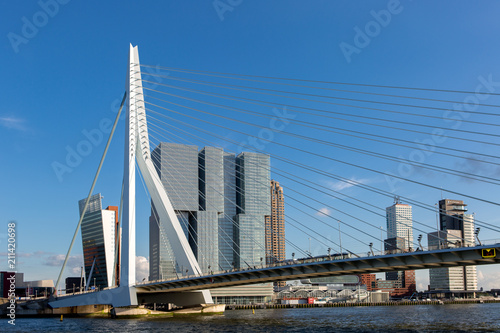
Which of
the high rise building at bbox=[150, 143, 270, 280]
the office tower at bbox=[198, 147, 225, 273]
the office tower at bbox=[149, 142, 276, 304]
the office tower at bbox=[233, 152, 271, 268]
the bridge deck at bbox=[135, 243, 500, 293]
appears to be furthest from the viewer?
the office tower at bbox=[233, 152, 271, 268]

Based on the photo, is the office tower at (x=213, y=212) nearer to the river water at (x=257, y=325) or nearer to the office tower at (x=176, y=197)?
the office tower at (x=176, y=197)

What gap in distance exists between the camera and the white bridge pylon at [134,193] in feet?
181

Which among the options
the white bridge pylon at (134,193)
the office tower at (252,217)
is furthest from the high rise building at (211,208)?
the white bridge pylon at (134,193)

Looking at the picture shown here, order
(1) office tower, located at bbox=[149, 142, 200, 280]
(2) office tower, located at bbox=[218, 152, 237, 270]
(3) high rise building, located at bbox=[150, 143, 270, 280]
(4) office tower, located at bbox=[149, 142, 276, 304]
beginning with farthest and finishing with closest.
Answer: (2) office tower, located at bbox=[218, 152, 237, 270] < (3) high rise building, located at bbox=[150, 143, 270, 280] < (4) office tower, located at bbox=[149, 142, 276, 304] < (1) office tower, located at bbox=[149, 142, 200, 280]

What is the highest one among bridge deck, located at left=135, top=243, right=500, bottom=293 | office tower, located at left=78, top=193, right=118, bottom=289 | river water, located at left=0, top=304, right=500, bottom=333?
office tower, located at left=78, top=193, right=118, bottom=289

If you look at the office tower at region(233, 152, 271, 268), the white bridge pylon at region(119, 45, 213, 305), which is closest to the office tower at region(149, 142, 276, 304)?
the office tower at region(233, 152, 271, 268)

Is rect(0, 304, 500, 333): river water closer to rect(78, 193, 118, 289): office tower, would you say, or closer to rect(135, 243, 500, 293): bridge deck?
rect(135, 243, 500, 293): bridge deck

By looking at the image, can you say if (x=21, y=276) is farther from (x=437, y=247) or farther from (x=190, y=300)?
(x=437, y=247)

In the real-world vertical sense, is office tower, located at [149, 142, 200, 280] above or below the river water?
above

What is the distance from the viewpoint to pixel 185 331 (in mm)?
41906

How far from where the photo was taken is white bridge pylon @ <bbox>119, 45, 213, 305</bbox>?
55.1 m

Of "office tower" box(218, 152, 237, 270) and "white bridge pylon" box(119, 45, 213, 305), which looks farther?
"office tower" box(218, 152, 237, 270)

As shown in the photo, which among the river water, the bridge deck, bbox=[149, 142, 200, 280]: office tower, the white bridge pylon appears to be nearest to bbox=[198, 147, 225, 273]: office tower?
bbox=[149, 142, 200, 280]: office tower

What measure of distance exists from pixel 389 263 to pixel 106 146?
36931mm
